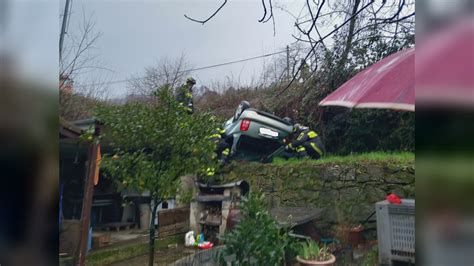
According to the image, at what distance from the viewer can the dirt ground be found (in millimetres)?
2541

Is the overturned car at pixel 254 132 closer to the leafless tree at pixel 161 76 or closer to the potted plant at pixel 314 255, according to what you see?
the leafless tree at pixel 161 76

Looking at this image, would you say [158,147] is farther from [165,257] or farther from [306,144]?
[306,144]

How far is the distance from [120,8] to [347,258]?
2.15 m

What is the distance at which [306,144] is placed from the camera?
233 centimetres

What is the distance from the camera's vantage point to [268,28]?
7.93 feet

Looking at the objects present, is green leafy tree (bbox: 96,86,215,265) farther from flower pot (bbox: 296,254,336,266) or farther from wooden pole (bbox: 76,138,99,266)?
flower pot (bbox: 296,254,336,266)

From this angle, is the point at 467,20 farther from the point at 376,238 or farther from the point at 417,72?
the point at 376,238

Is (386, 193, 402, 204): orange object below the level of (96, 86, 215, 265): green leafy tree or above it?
below

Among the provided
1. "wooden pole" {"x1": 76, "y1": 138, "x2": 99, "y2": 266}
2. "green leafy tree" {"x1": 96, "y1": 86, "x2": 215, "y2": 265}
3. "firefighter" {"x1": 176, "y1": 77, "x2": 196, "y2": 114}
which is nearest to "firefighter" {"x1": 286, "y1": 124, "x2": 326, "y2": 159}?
"green leafy tree" {"x1": 96, "y1": 86, "x2": 215, "y2": 265}

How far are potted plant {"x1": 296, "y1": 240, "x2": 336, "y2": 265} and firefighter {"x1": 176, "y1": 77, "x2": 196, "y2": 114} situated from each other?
3.64 feet

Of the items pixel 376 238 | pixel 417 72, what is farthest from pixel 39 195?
pixel 417 72

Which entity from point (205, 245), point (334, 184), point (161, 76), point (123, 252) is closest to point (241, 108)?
point (161, 76)

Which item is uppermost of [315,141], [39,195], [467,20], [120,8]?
[120,8]

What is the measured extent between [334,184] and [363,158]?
0.71 ft
